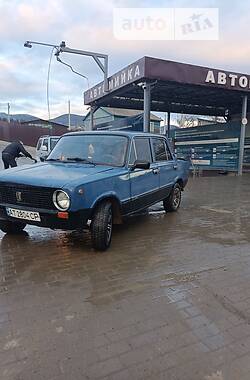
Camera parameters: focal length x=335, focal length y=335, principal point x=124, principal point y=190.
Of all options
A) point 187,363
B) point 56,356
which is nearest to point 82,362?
point 56,356

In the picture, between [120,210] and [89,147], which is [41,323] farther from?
[89,147]

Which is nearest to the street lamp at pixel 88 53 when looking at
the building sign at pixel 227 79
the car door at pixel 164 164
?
the building sign at pixel 227 79

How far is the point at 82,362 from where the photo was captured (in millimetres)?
2361

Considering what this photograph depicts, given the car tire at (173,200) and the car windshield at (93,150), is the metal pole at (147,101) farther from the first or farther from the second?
the car windshield at (93,150)

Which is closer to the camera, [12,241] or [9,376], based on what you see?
[9,376]

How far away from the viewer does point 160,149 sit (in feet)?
23.0

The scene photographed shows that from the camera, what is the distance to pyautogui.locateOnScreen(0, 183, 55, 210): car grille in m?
4.27

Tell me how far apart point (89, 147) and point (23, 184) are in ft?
4.90

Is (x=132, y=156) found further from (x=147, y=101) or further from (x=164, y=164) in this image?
(x=147, y=101)

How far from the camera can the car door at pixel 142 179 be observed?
5.47 meters

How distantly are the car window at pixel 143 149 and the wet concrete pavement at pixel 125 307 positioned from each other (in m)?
1.38

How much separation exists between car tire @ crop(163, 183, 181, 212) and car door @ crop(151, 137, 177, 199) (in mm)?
273

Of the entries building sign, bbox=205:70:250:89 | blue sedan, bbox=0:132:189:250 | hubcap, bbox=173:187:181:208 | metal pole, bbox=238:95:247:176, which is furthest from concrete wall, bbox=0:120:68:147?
blue sedan, bbox=0:132:189:250

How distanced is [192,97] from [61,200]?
15829 millimetres
